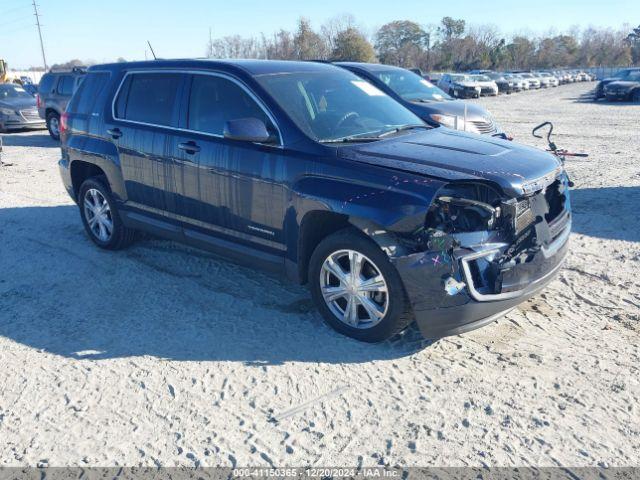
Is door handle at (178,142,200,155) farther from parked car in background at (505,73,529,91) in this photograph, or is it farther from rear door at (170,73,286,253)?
parked car in background at (505,73,529,91)

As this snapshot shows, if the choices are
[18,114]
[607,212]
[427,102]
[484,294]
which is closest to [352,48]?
[18,114]

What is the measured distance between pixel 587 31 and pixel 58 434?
5194 inches

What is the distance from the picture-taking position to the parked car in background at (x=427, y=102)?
32.7ft

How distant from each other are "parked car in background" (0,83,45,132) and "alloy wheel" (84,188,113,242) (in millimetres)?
13637

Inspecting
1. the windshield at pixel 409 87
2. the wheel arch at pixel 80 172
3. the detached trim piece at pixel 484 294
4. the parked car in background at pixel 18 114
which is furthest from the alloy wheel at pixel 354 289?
the parked car in background at pixel 18 114

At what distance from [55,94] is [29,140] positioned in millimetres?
1616

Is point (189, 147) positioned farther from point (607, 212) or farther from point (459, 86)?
point (459, 86)

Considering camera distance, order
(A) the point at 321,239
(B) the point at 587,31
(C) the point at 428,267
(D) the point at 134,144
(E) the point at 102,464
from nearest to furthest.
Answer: (E) the point at 102,464 → (C) the point at 428,267 → (A) the point at 321,239 → (D) the point at 134,144 → (B) the point at 587,31

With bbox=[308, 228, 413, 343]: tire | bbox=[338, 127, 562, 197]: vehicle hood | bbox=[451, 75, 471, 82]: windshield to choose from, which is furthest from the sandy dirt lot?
bbox=[451, 75, 471, 82]: windshield

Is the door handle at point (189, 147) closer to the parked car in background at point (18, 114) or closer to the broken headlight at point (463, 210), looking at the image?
the broken headlight at point (463, 210)

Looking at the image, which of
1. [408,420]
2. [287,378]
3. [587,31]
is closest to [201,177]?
[287,378]

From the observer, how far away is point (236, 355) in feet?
13.0

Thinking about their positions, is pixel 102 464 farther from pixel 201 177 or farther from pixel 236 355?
pixel 201 177

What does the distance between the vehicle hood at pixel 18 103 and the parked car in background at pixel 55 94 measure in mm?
1825
